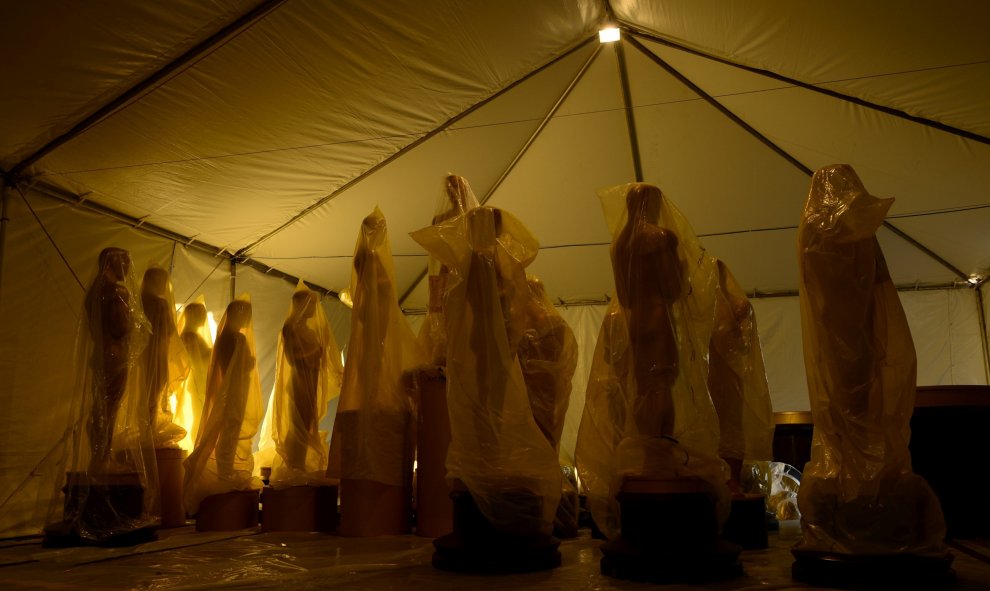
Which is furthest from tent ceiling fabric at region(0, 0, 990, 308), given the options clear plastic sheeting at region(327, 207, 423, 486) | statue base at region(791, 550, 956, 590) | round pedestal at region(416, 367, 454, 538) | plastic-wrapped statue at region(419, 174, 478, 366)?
statue base at region(791, 550, 956, 590)

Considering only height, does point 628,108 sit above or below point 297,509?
above

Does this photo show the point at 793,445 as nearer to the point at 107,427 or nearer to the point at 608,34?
the point at 608,34

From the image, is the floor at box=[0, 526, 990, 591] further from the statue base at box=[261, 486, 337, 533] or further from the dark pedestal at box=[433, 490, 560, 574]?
the statue base at box=[261, 486, 337, 533]

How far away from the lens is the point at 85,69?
3129 millimetres

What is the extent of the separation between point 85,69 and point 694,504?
3.09m

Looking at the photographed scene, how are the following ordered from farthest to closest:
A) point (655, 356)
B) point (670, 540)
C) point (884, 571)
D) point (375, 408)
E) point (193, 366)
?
1. point (193, 366)
2. point (375, 408)
3. point (655, 356)
4. point (670, 540)
5. point (884, 571)

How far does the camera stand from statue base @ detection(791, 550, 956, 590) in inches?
69.7

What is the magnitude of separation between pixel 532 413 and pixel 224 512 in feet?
6.18

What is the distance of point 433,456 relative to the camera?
2986 mm

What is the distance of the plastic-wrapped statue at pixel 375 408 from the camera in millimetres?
3125

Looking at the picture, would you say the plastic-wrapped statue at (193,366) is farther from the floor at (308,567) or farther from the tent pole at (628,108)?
the tent pole at (628,108)

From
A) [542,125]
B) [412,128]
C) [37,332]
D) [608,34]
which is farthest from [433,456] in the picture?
[542,125]

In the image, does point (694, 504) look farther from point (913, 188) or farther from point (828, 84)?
point (913, 188)

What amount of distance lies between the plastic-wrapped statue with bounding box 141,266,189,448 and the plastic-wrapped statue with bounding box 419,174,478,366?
1499mm
